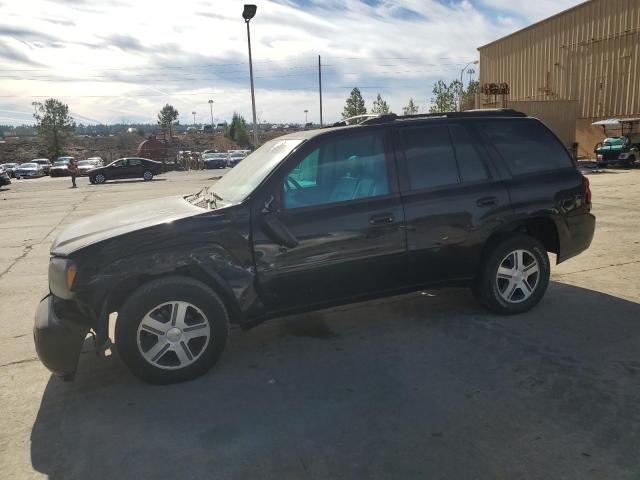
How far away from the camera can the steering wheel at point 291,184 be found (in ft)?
12.3

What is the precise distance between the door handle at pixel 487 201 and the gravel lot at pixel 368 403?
→ 39.9 inches

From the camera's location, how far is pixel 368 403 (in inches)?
124

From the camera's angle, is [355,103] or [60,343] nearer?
[60,343]

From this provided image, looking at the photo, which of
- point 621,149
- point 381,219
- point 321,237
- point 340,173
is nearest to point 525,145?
point 381,219

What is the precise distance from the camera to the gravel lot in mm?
2609

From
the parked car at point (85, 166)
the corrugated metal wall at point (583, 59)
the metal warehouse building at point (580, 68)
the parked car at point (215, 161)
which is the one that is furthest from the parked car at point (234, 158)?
the corrugated metal wall at point (583, 59)

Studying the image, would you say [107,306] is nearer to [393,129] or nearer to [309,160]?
[309,160]

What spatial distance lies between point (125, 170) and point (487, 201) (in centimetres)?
2880

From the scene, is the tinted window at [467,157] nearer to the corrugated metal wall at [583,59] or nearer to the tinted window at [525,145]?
the tinted window at [525,145]

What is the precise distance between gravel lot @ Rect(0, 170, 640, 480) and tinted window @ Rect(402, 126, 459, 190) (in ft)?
4.12

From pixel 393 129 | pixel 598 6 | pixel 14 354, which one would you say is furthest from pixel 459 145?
pixel 598 6

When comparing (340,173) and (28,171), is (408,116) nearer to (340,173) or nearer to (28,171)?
(340,173)

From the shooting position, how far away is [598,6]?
87.7 ft

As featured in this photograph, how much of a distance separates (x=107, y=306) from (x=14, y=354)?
1.51 meters
